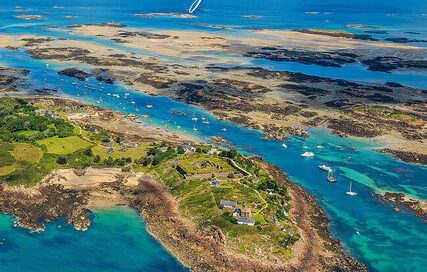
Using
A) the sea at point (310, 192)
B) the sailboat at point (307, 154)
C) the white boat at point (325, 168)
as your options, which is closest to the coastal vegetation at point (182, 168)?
the sea at point (310, 192)

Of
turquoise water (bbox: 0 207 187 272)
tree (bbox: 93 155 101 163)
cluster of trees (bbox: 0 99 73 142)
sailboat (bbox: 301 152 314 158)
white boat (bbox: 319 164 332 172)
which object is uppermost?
cluster of trees (bbox: 0 99 73 142)

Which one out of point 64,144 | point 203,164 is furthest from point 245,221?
point 64,144

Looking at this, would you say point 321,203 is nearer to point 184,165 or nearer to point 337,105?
point 184,165

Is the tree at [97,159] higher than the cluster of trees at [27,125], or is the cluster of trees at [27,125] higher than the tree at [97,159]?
the cluster of trees at [27,125]

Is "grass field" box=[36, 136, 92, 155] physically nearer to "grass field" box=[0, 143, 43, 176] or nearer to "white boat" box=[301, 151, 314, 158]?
"grass field" box=[0, 143, 43, 176]

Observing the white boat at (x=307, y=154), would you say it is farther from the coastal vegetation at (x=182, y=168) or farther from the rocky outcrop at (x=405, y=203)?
the rocky outcrop at (x=405, y=203)

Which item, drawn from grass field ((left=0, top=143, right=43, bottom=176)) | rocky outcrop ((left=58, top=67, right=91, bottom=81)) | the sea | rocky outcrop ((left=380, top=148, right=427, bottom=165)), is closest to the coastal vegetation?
grass field ((left=0, top=143, right=43, bottom=176))

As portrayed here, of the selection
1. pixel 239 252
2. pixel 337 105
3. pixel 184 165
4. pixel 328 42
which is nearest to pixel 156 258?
pixel 239 252
